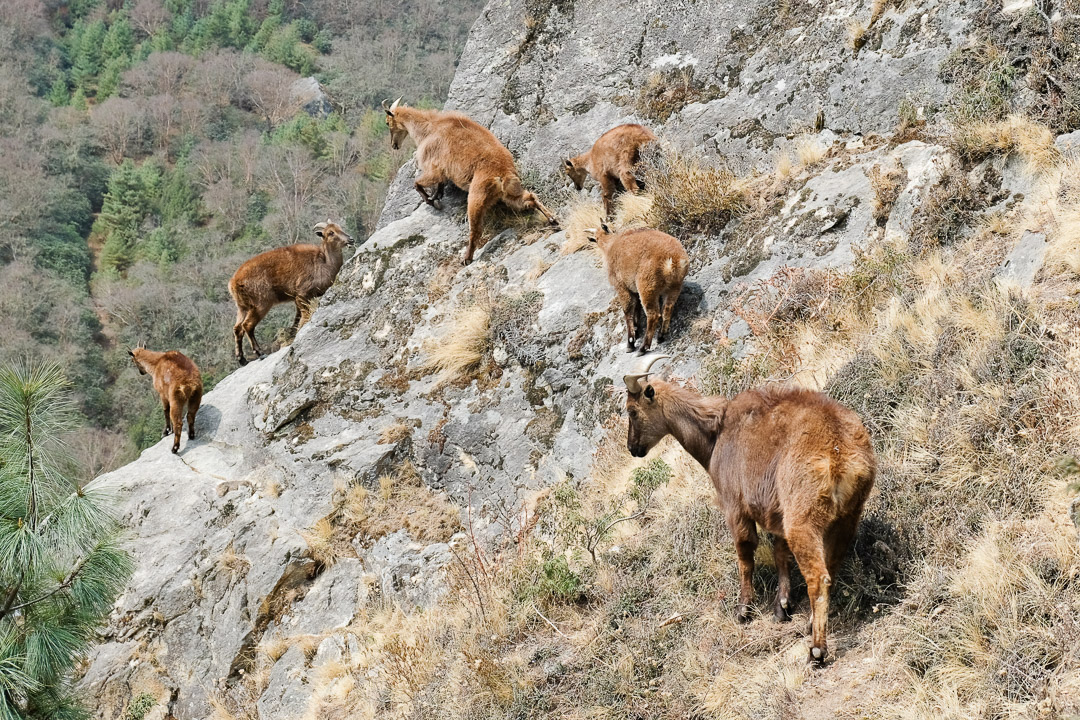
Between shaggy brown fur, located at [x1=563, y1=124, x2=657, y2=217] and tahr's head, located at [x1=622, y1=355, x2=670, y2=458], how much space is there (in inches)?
209

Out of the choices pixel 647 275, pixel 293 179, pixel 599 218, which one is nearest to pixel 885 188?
pixel 647 275

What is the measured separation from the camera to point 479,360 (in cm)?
1013

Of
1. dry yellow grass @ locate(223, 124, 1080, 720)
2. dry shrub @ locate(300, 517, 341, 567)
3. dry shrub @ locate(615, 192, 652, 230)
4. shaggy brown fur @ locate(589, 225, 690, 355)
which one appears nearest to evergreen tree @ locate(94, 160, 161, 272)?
dry shrub @ locate(615, 192, 652, 230)

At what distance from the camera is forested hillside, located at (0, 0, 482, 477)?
44469mm

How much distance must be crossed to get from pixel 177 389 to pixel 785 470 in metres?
9.15

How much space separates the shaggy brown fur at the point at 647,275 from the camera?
8.45m

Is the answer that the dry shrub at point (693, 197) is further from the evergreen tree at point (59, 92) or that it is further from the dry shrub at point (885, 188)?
the evergreen tree at point (59, 92)

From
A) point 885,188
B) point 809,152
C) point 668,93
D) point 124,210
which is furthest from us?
point 124,210

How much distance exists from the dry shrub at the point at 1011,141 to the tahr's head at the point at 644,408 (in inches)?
156

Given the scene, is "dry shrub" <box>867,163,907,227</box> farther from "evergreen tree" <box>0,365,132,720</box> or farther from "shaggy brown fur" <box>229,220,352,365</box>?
"shaggy brown fur" <box>229,220,352,365</box>

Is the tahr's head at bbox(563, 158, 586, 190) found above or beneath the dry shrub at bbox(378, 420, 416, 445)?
above

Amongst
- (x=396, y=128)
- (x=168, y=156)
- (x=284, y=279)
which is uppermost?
(x=396, y=128)

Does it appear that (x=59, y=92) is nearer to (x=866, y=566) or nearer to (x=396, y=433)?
(x=396, y=433)

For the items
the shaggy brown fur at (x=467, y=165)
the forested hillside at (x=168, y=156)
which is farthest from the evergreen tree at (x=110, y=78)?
the shaggy brown fur at (x=467, y=165)
